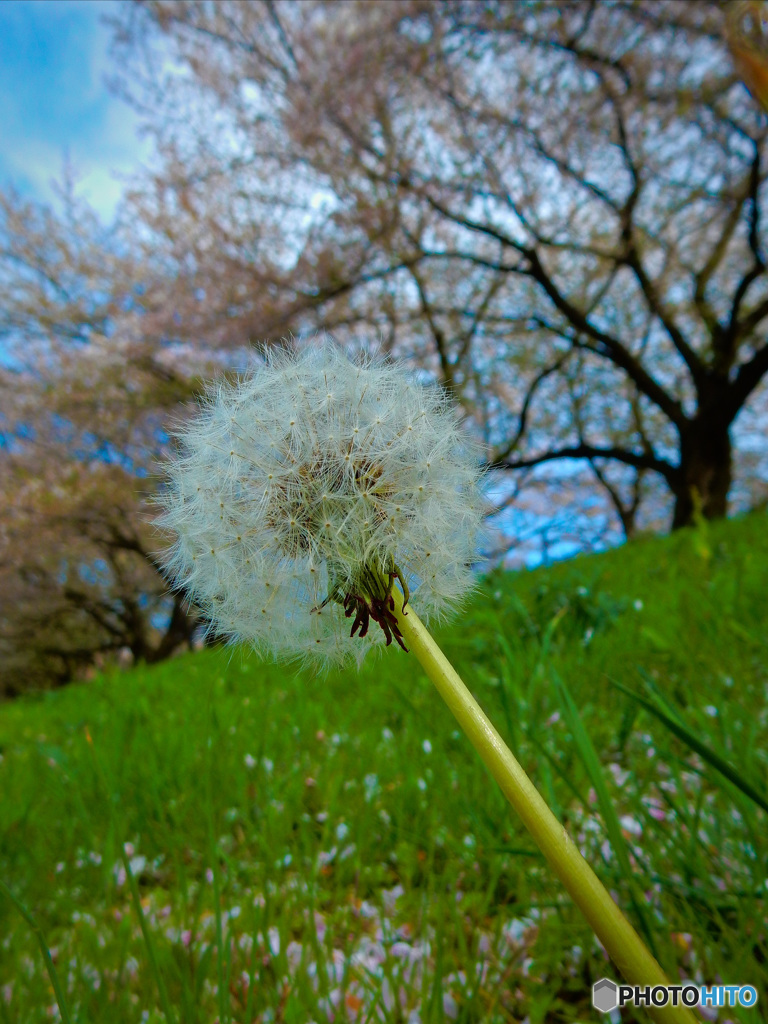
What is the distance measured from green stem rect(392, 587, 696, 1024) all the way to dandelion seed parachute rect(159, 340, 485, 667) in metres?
0.17

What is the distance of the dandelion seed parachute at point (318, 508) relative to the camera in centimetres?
90

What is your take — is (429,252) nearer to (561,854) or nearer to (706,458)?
(706,458)

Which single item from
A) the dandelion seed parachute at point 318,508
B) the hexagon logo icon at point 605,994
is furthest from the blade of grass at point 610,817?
the dandelion seed parachute at point 318,508

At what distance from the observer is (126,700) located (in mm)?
4512

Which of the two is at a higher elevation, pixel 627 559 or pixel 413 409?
pixel 627 559

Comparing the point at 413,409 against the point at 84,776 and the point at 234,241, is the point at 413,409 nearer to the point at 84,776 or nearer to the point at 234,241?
the point at 84,776

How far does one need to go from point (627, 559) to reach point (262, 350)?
5.91 meters

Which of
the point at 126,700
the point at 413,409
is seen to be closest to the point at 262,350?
the point at 413,409

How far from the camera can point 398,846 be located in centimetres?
180

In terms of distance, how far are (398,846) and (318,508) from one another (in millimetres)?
1307

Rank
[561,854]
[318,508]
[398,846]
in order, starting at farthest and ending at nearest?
1. [398,846]
2. [318,508]
3. [561,854]

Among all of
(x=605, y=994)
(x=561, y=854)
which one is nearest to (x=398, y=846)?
(x=605, y=994)

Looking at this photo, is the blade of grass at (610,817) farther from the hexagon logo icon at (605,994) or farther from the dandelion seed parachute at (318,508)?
the dandelion seed parachute at (318,508)

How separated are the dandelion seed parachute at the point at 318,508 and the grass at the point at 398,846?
0.13 m
